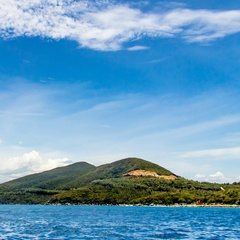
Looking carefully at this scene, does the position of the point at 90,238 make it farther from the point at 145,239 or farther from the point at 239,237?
the point at 239,237

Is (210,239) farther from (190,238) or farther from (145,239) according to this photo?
(145,239)

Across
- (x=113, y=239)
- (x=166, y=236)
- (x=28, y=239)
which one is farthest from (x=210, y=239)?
(x=28, y=239)

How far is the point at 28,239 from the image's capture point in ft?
210

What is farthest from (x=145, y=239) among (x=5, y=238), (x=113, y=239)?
(x=5, y=238)

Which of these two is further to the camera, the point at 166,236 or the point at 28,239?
the point at 166,236

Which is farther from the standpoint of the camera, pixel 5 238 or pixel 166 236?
pixel 166 236

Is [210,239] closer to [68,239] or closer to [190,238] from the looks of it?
[190,238]

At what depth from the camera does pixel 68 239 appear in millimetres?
65688

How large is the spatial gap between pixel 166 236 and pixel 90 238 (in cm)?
1366

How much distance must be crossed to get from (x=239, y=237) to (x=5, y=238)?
40.8 metres

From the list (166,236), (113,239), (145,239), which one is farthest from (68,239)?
(166,236)

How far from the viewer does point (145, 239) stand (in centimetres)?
6656

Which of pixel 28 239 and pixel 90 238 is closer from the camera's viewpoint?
pixel 28 239

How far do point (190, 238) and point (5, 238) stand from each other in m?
31.3
